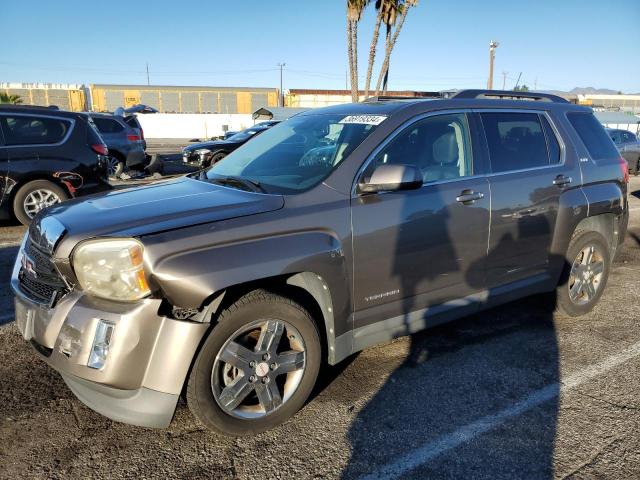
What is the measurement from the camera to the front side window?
3363 millimetres

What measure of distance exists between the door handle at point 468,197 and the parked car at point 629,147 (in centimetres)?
1638

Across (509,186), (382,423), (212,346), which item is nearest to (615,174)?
(509,186)

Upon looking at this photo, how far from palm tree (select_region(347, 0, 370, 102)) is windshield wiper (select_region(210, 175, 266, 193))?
67.9 feet

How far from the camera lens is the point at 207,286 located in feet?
7.81

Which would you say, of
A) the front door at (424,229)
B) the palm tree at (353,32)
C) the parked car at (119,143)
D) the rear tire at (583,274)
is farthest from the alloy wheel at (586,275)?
the palm tree at (353,32)

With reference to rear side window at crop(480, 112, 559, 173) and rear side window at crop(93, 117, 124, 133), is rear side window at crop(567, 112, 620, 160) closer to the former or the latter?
rear side window at crop(480, 112, 559, 173)

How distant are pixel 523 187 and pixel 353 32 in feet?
70.2

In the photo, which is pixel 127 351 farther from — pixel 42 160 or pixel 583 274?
pixel 42 160

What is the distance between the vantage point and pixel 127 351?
2346 millimetres

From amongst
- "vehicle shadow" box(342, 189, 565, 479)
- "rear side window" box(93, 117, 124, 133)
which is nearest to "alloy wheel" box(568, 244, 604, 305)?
"vehicle shadow" box(342, 189, 565, 479)

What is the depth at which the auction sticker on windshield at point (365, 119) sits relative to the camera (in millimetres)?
3334

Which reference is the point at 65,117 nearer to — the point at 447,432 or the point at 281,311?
the point at 281,311

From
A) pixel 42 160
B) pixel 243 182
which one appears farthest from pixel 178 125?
pixel 243 182

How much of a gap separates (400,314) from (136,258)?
1.69 metres
